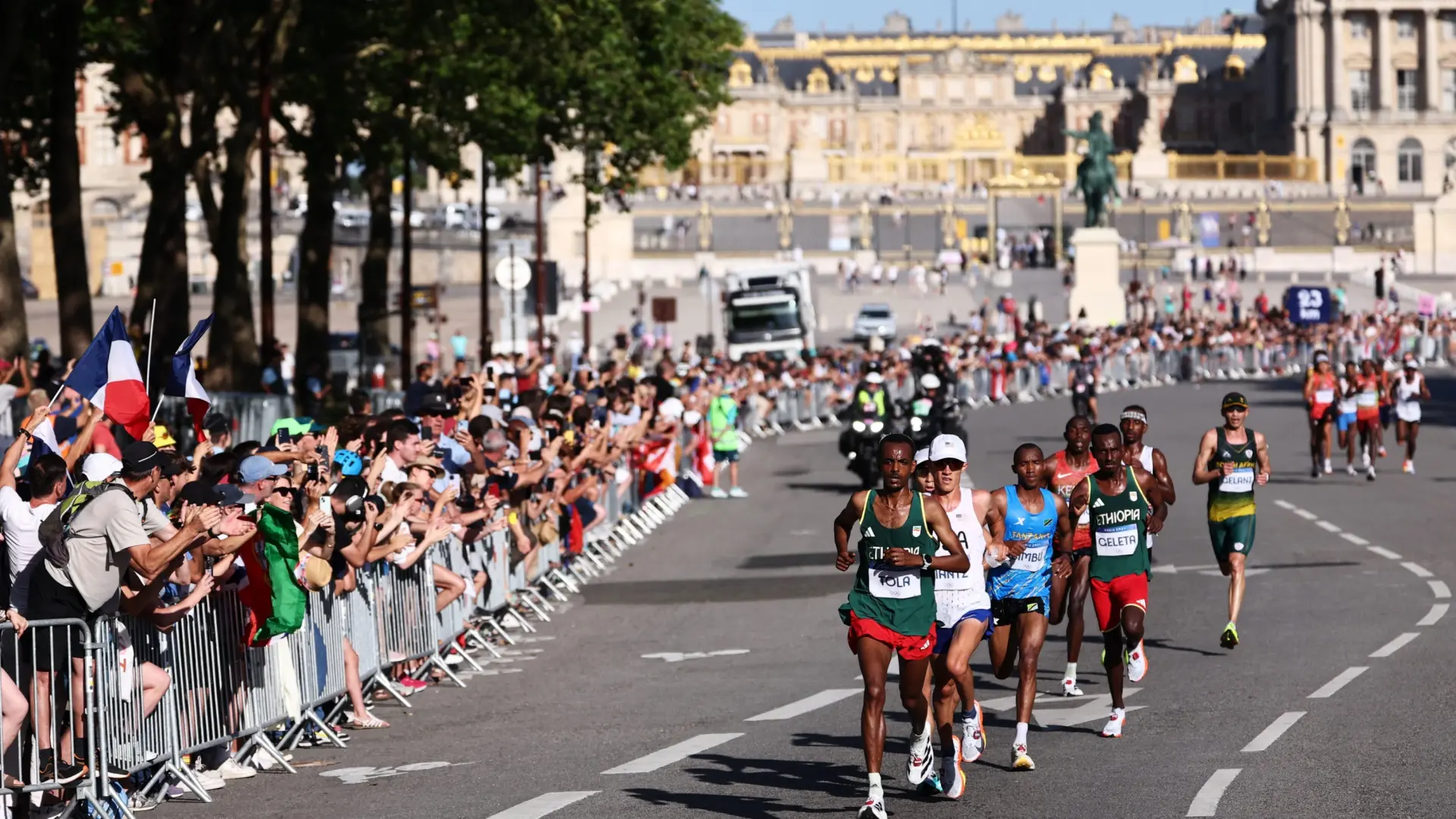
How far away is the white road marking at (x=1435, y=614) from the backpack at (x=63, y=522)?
10.3m

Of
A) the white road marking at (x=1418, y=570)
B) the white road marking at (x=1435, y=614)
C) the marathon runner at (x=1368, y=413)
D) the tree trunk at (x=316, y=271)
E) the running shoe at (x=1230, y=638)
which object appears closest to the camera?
the running shoe at (x=1230, y=638)

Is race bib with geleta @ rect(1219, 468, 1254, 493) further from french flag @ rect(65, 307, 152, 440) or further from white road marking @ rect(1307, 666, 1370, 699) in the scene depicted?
french flag @ rect(65, 307, 152, 440)

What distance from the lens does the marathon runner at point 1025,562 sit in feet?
42.0

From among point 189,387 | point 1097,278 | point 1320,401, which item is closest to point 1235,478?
point 189,387

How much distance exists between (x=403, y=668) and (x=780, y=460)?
25993mm

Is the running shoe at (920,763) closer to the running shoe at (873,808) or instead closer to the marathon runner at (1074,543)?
the running shoe at (873,808)

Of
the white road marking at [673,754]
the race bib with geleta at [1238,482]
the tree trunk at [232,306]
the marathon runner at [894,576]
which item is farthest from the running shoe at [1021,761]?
the tree trunk at [232,306]

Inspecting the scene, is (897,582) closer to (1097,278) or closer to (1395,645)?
(1395,645)

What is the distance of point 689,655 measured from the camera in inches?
719

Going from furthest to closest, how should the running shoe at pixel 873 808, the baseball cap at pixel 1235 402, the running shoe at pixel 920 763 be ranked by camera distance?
the baseball cap at pixel 1235 402
the running shoe at pixel 920 763
the running shoe at pixel 873 808

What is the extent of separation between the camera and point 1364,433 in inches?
1367

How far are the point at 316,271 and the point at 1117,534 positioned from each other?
91.8 ft

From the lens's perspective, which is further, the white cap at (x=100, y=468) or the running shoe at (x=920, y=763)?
the running shoe at (x=920, y=763)

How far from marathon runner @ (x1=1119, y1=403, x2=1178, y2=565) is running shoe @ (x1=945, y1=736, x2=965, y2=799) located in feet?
13.2
